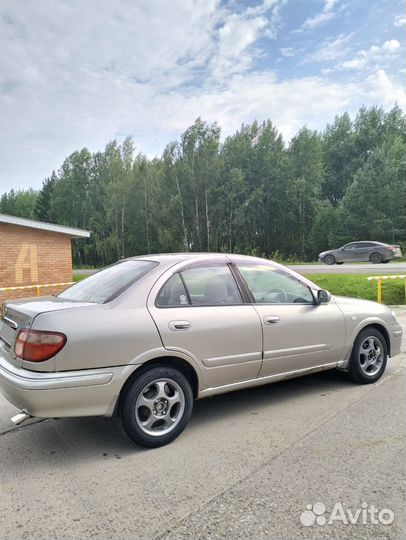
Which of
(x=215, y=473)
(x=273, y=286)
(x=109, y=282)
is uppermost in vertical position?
(x=109, y=282)

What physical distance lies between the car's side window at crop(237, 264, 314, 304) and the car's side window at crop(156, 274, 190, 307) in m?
0.76

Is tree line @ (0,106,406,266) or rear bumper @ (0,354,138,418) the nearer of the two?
rear bumper @ (0,354,138,418)

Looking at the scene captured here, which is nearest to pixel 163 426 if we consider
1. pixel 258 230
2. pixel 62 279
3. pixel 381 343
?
pixel 381 343

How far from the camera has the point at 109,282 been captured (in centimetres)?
413

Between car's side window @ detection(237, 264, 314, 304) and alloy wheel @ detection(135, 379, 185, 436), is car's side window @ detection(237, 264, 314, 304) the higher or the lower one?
the higher one

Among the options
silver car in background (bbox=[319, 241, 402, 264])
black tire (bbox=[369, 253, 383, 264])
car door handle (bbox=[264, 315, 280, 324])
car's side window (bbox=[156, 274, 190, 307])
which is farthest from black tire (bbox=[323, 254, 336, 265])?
car's side window (bbox=[156, 274, 190, 307])

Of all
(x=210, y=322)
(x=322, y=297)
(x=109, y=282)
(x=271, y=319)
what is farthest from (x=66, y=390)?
(x=322, y=297)

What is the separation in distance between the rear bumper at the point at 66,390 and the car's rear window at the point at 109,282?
643 millimetres

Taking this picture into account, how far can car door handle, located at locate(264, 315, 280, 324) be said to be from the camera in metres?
4.29

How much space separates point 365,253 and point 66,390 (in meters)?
25.4

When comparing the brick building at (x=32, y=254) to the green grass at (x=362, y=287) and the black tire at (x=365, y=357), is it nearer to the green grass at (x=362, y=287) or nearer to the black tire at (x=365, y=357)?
the green grass at (x=362, y=287)

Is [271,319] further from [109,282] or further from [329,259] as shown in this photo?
[329,259]

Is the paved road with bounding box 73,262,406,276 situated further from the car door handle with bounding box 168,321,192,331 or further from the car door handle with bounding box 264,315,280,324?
the car door handle with bounding box 168,321,192,331

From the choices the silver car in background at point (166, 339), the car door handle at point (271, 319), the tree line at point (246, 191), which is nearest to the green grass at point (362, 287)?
the silver car in background at point (166, 339)
